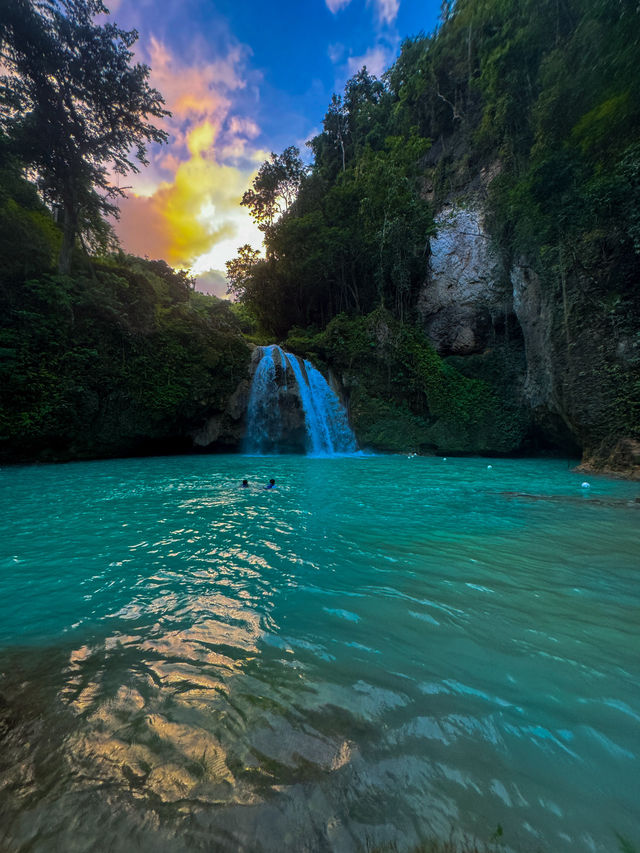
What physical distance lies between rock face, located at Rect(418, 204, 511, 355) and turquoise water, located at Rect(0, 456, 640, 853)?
15967 mm

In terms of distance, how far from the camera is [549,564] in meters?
3.37

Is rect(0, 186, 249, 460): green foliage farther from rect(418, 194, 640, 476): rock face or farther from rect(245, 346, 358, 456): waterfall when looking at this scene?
rect(418, 194, 640, 476): rock face

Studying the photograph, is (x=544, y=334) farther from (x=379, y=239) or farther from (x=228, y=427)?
(x=228, y=427)

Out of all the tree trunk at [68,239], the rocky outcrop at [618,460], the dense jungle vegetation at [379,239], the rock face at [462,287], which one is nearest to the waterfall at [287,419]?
the dense jungle vegetation at [379,239]

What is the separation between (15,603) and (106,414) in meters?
12.7

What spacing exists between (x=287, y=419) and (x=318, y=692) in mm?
15703

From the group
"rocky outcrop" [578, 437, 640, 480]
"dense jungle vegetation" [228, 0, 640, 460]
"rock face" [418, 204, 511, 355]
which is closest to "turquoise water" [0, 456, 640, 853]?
"rocky outcrop" [578, 437, 640, 480]

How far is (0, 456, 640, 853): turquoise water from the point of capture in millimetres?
1183

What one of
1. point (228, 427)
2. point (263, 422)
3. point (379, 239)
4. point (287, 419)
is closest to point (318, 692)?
point (287, 419)

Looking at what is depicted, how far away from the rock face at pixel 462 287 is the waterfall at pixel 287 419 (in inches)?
299

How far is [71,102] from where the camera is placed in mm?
14461

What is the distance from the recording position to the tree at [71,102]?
43.8 feet

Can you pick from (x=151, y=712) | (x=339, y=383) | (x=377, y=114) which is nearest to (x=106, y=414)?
(x=339, y=383)

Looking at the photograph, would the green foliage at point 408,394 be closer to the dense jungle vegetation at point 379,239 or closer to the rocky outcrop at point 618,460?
the dense jungle vegetation at point 379,239
